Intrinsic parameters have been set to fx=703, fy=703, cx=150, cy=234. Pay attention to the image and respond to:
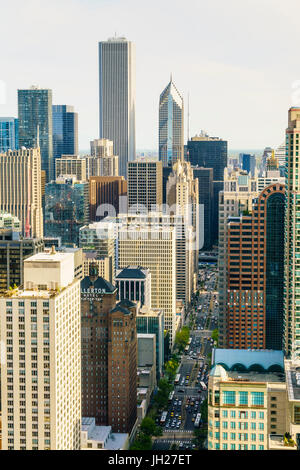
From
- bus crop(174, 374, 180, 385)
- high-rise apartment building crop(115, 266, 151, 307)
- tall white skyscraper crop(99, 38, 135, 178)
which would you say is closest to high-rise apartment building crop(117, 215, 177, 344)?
high-rise apartment building crop(115, 266, 151, 307)

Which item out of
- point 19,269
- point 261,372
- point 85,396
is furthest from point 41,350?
point 19,269

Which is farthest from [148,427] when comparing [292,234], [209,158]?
[209,158]

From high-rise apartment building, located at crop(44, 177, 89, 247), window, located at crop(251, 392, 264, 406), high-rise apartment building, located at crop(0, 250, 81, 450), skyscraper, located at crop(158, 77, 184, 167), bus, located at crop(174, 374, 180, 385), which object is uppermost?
skyscraper, located at crop(158, 77, 184, 167)

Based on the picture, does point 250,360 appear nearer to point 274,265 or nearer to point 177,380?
point 274,265

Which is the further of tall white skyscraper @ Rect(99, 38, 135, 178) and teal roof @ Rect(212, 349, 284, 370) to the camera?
tall white skyscraper @ Rect(99, 38, 135, 178)

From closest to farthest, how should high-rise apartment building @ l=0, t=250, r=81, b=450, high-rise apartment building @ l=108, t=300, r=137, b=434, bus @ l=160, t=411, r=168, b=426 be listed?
1. high-rise apartment building @ l=0, t=250, r=81, b=450
2. high-rise apartment building @ l=108, t=300, r=137, b=434
3. bus @ l=160, t=411, r=168, b=426

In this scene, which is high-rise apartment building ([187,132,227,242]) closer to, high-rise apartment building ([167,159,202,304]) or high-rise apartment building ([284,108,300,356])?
high-rise apartment building ([167,159,202,304])

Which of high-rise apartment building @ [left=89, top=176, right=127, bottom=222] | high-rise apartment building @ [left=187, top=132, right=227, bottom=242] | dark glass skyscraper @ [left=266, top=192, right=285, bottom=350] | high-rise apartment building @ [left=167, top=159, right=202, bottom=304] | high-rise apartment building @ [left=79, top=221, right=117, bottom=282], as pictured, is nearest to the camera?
dark glass skyscraper @ [left=266, top=192, right=285, bottom=350]
